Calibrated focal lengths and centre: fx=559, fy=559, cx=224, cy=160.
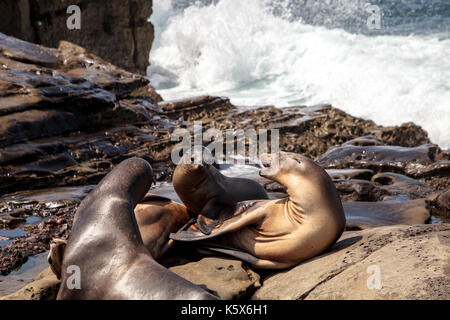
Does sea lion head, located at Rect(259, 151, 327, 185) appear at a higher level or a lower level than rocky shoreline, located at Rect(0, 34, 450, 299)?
higher

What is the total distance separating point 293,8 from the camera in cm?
3061

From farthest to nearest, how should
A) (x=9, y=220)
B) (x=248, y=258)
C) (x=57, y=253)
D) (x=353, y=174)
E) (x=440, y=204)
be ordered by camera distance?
(x=353, y=174) < (x=440, y=204) < (x=9, y=220) < (x=248, y=258) < (x=57, y=253)

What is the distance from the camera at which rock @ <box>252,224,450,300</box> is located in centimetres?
302

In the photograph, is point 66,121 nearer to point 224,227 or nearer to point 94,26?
point 224,227

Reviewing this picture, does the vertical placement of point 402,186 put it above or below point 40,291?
below

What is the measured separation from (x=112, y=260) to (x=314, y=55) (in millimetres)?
21006

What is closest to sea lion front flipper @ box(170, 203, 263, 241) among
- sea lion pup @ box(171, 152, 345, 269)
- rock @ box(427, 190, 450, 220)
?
sea lion pup @ box(171, 152, 345, 269)

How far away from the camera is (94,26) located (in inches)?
733

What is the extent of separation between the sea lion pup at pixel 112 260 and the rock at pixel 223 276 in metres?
0.57

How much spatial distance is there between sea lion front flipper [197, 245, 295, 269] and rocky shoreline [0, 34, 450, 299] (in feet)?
0.20

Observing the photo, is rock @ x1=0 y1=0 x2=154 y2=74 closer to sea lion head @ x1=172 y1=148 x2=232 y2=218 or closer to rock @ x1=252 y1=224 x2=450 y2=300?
sea lion head @ x1=172 y1=148 x2=232 y2=218


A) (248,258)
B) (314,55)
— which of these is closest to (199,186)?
(248,258)

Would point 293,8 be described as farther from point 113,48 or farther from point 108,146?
point 108,146

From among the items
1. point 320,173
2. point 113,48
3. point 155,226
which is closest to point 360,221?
point 320,173
